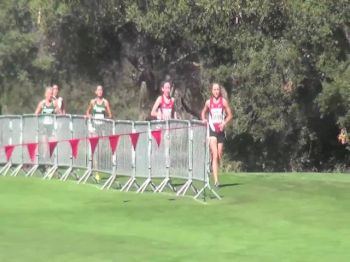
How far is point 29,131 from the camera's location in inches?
824

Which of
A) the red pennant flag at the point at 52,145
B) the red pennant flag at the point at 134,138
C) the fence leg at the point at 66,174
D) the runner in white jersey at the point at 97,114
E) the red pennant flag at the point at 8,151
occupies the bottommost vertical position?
the fence leg at the point at 66,174

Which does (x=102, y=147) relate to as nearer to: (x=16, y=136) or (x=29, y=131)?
(x=29, y=131)

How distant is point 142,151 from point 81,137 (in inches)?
120

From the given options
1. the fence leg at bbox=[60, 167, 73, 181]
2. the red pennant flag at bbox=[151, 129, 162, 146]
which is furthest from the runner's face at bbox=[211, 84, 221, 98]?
the fence leg at bbox=[60, 167, 73, 181]

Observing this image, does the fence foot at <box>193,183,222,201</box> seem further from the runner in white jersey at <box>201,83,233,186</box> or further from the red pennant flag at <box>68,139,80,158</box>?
the red pennant flag at <box>68,139,80,158</box>

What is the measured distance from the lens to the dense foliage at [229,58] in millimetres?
25141

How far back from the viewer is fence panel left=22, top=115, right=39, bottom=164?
67.6ft

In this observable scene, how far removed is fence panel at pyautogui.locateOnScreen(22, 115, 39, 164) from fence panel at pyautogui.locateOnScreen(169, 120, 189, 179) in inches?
228

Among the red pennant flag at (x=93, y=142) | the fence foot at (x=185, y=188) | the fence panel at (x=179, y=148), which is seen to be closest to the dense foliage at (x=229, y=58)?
the red pennant flag at (x=93, y=142)

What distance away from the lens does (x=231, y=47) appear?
27281 mm

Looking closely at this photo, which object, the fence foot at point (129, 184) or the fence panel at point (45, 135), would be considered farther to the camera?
the fence panel at point (45, 135)

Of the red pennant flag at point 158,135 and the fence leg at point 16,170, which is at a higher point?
the red pennant flag at point 158,135

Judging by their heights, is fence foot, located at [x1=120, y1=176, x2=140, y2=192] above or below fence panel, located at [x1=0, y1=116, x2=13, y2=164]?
below

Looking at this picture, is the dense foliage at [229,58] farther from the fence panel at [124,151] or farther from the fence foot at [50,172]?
the fence panel at [124,151]
